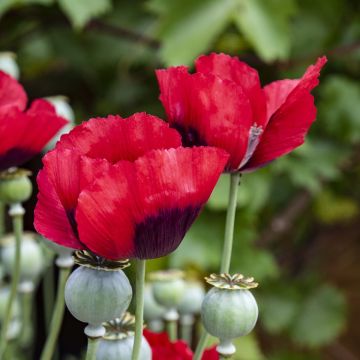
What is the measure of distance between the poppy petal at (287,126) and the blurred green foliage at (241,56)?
0.60 meters

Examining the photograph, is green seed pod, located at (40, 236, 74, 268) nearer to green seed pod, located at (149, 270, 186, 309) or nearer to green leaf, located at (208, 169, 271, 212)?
green seed pod, located at (149, 270, 186, 309)

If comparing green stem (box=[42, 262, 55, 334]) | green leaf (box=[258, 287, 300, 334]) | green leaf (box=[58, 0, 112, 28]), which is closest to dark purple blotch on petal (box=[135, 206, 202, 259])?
green stem (box=[42, 262, 55, 334])

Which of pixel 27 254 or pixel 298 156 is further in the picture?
pixel 298 156

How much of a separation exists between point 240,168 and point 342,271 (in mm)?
1413

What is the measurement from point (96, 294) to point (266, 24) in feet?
2.36

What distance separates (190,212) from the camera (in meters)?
0.27

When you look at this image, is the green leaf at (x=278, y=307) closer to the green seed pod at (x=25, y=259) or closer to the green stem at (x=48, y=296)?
the green stem at (x=48, y=296)

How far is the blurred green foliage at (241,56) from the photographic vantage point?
95 cm

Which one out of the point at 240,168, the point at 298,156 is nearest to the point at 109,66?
the point at 298,156

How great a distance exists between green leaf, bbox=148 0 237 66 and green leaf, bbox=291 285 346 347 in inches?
22.3

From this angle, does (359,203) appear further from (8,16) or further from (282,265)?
(8,16)

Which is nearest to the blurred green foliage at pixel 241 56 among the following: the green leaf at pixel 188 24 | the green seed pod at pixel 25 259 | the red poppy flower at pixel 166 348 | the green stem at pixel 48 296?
the green leaf at pixel 188 24

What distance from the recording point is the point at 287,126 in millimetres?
309

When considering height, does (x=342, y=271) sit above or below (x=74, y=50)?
below
